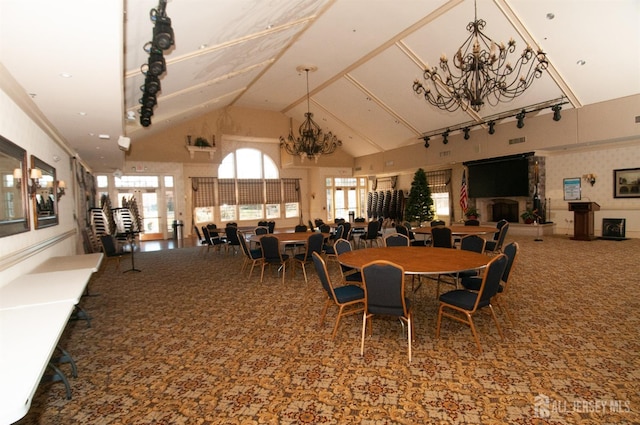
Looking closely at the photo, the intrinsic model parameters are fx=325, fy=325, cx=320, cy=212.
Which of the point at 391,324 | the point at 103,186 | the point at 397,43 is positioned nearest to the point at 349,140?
the point at 397,43

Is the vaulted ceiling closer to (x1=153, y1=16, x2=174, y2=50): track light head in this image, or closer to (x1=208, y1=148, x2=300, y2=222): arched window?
(x1=153, y1=16, x2=174, y2=50): track light head

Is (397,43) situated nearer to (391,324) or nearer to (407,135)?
(407,135)

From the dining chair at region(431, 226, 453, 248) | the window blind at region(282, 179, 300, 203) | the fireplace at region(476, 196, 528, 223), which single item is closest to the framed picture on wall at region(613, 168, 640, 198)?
the fireplace at region(476, 196, 528, 223)

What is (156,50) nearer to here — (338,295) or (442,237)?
(338,295)

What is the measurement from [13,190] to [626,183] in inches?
543

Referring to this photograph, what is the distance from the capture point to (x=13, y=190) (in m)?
3.74

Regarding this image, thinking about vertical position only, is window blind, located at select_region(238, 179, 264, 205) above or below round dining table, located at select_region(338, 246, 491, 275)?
above

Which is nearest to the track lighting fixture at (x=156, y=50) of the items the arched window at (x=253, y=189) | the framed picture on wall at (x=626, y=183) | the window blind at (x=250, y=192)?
the arched window at (x=253, y=189)

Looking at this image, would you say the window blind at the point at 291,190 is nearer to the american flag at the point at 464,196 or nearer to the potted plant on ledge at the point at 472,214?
the american flag at the point at 464,196

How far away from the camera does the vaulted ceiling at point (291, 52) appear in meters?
2.87

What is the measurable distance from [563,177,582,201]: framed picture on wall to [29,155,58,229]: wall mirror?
44.3ft

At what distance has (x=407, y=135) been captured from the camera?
43.8 feet

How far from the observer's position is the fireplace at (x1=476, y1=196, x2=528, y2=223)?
463 inches

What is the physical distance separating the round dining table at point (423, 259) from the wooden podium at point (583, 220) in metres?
7.87
